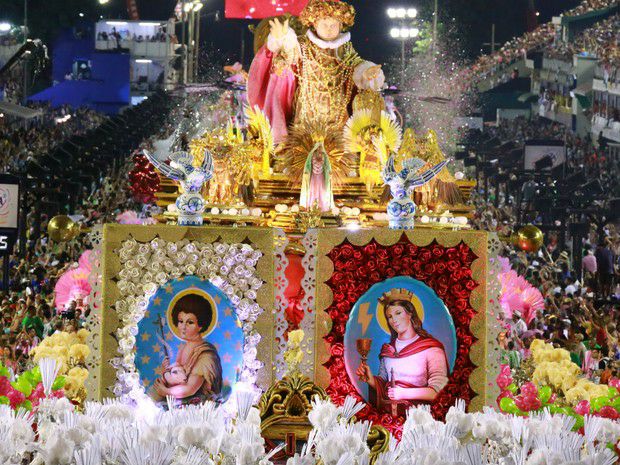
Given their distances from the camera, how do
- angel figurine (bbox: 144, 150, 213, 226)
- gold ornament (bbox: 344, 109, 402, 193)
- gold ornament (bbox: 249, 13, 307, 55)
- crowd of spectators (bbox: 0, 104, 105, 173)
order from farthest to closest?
crowd of spectators (bbox: 0, 104, 105, 173)
gold ornament (bbox: 249, 13, 307, 55)
gold ornament (bbox: 344, 109, 402, 193)
angel figurine (bbox: 144, 150, 213, 226)

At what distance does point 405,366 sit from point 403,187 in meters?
1.86

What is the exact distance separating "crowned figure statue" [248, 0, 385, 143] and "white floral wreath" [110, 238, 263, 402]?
182 inches

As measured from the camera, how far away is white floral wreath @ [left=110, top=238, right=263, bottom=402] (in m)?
14.1

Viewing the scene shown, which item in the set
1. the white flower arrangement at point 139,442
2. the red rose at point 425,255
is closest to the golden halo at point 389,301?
the red rose at point 425,255

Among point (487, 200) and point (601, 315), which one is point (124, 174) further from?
point (601, 315)

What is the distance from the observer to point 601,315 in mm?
21859

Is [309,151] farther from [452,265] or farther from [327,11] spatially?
[452,265]

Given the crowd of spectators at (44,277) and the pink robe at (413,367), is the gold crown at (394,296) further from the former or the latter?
the crowd of spectators at (44,277)

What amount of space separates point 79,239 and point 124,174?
1085 centimetres

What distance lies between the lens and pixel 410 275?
14172mm

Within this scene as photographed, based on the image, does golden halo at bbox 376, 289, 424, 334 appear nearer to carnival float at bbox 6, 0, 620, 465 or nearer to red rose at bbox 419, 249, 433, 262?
carnival float at bbox 6, 0, 620, 465

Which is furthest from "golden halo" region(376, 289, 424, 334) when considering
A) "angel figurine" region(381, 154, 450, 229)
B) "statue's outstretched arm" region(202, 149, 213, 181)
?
"statue's outstretched arm" region(202, 149, 213, 181)

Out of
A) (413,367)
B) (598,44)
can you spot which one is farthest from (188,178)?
(598,44)

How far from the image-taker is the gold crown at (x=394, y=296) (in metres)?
14.1
